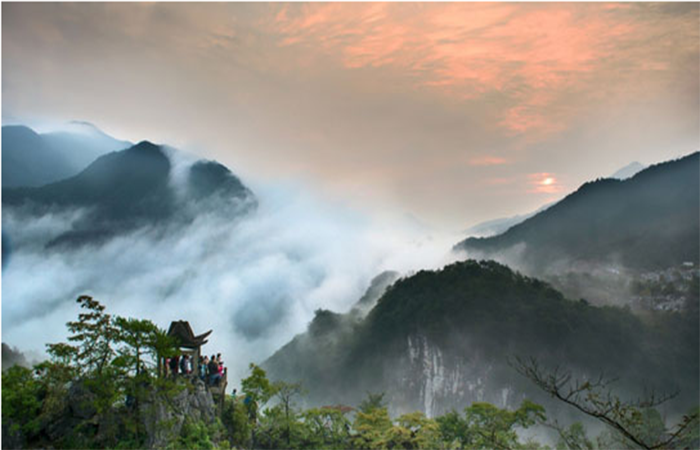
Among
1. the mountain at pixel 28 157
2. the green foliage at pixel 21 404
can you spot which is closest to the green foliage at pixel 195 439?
the green foliage at pixel 21 404

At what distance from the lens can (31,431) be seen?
22969 mm

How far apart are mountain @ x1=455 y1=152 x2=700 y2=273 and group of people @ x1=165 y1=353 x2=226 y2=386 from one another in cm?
12095

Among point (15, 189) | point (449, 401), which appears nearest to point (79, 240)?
point (15, 189)

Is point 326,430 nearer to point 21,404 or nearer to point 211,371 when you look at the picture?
point 211,371

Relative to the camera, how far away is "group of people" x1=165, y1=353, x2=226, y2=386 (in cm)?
2688

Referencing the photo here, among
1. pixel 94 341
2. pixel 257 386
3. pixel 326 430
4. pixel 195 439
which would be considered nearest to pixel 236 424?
pixel 257 386

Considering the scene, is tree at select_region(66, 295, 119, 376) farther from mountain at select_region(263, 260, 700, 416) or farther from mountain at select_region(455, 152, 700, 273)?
mountain at select_region(455, 152, 700, 273)

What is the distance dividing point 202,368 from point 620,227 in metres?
145

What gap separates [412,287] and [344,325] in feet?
92.3

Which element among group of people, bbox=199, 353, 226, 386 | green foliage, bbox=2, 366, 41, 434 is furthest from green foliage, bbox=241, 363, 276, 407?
green foliage, bbox=2, 366, 41, 434

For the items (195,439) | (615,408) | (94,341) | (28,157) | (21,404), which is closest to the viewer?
(615,408)

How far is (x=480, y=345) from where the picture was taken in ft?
313

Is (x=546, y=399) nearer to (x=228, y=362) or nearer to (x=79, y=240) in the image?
(x=228, y=362)

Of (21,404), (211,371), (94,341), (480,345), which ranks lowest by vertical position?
(480,345)
